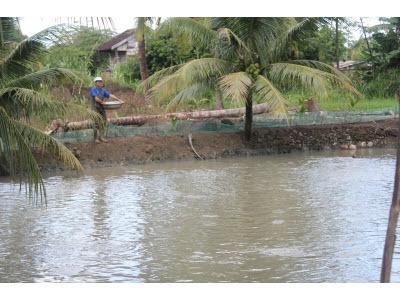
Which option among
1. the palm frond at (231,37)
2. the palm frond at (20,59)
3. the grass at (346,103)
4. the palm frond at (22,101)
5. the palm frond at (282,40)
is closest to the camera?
the palm frond at (20,59)

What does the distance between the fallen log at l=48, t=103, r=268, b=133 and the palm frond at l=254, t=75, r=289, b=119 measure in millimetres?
2654

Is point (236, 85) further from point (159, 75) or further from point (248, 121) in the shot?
point (159, 75)

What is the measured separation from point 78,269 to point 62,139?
367 inches

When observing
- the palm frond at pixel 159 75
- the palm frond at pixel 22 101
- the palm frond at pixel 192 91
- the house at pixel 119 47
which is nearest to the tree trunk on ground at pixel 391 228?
the palm frond at pixel 22 101

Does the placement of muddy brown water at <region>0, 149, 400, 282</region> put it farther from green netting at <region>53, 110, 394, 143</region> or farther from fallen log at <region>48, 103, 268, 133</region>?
fallen log at <region>48, 103, 268, 133</region>

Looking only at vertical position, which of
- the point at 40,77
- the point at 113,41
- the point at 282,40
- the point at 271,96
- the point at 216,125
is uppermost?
the point at 113,41

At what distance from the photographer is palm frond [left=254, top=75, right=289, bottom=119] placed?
16.4 metres

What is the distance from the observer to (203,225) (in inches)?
402

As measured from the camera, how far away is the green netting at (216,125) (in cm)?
1712

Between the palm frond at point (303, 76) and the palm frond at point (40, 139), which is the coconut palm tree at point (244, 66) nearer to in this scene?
the palm frond at point (303, 76)

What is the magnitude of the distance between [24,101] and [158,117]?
29.0 feet

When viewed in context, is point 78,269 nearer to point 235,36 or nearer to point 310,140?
point 235,36

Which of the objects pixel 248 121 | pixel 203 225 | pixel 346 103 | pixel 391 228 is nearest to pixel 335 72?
pixel 248 121

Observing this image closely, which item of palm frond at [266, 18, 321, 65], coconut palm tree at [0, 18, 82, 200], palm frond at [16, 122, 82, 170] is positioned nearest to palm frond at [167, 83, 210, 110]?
palm frond at [266, 18, 321, 65]
